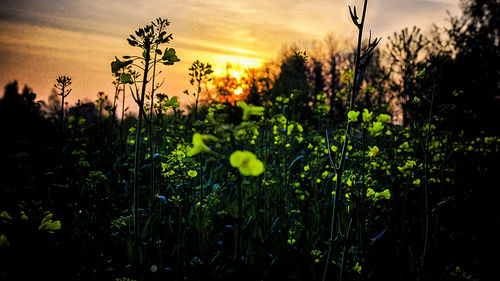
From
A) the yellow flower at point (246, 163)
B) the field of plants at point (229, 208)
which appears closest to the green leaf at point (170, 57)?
the field of plants at point (229, 208)

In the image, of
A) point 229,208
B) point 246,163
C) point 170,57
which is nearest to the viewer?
point 246,163

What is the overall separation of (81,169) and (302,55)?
2942mm

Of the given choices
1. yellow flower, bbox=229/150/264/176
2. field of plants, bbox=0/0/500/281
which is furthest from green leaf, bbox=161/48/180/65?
yellow flower, bbox=229/150/264/176

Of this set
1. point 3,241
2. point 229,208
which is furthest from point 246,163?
point 229,208

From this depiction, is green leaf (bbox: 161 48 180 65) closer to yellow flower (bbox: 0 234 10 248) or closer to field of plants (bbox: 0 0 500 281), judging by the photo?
field of plants (bbox: 0 0 500 281)

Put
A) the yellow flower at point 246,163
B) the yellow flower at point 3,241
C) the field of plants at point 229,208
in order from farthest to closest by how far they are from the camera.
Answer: the field of plants at point 229,208
the yellow flower at point 3,241
the yellow flower at point 246,163

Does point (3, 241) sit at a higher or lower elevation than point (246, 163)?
lower

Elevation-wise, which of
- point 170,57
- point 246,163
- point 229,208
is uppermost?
point 170,57

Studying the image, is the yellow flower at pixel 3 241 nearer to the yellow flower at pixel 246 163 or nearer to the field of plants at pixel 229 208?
the field of plants at pixel 229 208

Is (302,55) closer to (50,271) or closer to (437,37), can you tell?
(50,271)

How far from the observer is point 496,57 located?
27.1 ft

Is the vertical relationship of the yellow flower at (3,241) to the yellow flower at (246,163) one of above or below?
below

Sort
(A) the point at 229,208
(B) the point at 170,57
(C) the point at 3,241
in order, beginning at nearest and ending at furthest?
(C) the point at 3,241 < (B) the point at 170,57 < (A) the point at 229,208

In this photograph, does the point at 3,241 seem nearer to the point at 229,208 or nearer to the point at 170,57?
the point at 170,57
